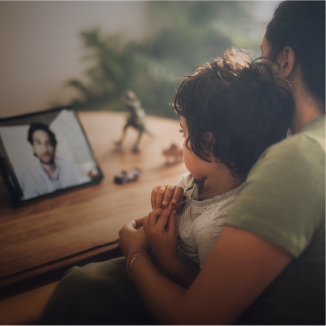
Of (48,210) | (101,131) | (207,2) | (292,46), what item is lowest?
(48,210)

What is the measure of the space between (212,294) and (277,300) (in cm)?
15

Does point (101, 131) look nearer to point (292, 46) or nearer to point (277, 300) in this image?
point (292, 46)

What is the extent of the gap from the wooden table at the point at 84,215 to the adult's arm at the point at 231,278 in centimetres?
42

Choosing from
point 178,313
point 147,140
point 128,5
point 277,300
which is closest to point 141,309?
point 178,313

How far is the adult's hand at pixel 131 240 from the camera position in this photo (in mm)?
733

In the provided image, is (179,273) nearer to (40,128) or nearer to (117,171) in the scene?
(117,171)

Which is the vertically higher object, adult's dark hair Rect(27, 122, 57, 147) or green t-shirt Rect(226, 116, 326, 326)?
adult's dark hair Rect(27, 122, 57, 147)

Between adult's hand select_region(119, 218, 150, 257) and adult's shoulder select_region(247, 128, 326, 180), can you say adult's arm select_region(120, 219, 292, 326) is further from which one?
adult's hand select_region(119, 218, 150, 257)

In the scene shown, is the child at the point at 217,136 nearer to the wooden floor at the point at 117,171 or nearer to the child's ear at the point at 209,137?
the child's ear at the point at 209,137

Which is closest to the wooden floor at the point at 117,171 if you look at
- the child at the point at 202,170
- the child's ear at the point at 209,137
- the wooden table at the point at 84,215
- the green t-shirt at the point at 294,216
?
the wooden table at the point at 84,215

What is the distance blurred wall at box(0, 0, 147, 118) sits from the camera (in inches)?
51.5

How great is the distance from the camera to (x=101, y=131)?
1500 mm

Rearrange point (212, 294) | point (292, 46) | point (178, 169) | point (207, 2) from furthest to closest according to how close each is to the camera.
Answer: point (207, 2)
point (178, 169)
point (292, 46)
point (212, 294)

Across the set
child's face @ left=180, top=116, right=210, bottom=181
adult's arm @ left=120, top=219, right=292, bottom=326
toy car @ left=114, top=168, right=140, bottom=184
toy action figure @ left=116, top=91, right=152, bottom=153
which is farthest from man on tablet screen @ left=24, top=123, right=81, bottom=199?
adult's arm @ left=120, top=219, right=292, bottom=326
